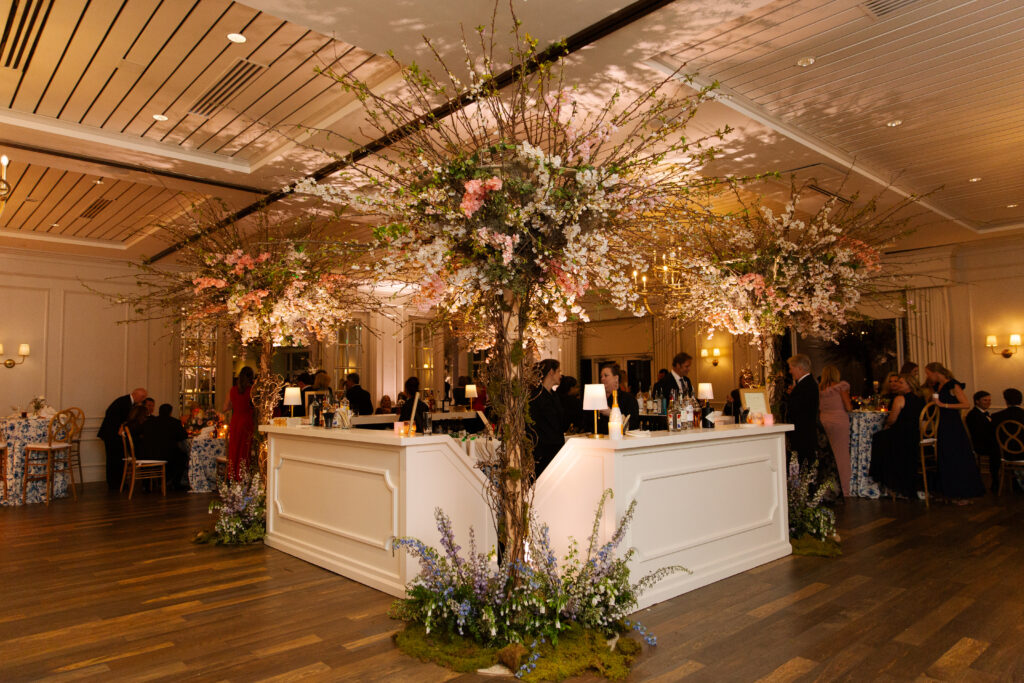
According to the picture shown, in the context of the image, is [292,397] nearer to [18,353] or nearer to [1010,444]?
[18,353]

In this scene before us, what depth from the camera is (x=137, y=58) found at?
16.3ft

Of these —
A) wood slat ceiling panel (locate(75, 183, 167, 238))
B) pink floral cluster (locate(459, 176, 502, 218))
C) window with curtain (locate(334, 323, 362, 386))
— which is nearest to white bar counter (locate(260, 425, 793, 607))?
pink floral cluster (locate(459, 176, 502, 218))

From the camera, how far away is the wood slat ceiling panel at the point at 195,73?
15.0ft

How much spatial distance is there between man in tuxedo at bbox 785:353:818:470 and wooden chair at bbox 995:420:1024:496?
3604 mm

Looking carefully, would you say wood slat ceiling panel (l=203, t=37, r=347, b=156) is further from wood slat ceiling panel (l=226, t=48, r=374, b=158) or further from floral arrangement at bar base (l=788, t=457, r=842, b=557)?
floral arrangement at bar base (l=788, t=457, r=842, b=557)

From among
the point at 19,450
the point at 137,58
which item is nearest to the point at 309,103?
the point at 137,58

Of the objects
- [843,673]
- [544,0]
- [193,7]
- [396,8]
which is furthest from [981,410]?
[193,7]

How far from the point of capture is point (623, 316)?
1478cm

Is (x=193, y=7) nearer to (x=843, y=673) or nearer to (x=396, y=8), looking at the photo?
(x=396, y=8)

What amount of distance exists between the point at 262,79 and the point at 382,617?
4.03 metres

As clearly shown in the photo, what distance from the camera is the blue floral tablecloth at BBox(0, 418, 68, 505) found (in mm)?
8680

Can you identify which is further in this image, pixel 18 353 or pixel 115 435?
pixel 18 353

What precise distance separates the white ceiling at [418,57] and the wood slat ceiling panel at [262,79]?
16 mm

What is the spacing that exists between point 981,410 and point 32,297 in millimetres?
14218
